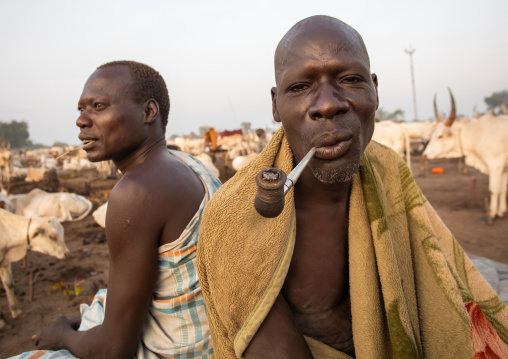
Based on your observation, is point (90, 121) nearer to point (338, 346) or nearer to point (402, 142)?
point (338, 346)

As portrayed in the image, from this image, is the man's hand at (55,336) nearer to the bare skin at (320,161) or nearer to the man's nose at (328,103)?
the bare skin at (320,161)

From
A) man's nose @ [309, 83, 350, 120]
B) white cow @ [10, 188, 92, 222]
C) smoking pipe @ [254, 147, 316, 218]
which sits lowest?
white cow @ [10, 188, 92, 222]

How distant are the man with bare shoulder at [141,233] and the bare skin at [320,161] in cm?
58

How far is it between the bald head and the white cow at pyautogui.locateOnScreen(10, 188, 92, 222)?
902 cm

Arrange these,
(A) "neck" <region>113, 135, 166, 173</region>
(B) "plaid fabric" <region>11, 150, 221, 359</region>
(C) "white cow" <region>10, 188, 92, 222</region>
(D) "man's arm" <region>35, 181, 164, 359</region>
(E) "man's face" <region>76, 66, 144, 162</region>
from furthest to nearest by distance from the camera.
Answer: (C) "white cow" <region>10, 188, 92, 222</region> → (A) "neck" <region>113, 135, 166, 173</region> → (E) "man's face" <region>76, 66, 144, 162</region> → (B) "plaid fabric" <region>11, 150, 221, 359</region> → (D) "man's arm" <region>35, 181, 164, 359</region>

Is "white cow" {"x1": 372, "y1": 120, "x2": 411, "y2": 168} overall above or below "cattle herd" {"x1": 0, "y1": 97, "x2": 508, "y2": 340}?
below

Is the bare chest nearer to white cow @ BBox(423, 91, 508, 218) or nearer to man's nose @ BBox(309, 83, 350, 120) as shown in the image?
man's nose @ BBox(309, 83, 350, 120)

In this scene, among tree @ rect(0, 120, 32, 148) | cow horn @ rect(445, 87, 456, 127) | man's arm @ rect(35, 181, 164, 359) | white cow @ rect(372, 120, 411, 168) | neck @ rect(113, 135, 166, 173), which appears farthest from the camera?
tree @ rect(0, 120, 32, 148)

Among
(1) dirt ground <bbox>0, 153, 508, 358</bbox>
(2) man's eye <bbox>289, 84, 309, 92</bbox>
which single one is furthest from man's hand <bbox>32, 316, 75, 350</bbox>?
(1) dirt ground <bbox>0, 153, 508, 358</bbox>

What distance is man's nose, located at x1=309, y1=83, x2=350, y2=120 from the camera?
40.6 inches

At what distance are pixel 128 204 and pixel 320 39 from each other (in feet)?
3.38

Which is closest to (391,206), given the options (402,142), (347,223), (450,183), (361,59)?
A: (347,223)

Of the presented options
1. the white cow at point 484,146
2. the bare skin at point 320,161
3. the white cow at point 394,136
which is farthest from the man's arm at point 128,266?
the white cow at point 394,136

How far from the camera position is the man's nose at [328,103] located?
103 centimetres
